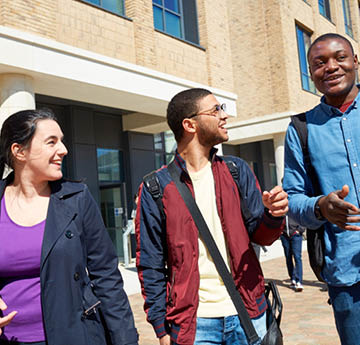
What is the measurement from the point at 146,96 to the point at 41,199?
9500mm

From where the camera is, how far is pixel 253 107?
21.4 meters

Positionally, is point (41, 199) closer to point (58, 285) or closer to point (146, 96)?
point (58, 285)

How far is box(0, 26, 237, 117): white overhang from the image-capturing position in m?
8.82

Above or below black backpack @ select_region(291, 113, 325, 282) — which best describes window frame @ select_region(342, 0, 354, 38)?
above

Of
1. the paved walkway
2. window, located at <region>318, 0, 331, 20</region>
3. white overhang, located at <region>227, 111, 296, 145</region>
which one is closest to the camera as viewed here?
the paved walkway

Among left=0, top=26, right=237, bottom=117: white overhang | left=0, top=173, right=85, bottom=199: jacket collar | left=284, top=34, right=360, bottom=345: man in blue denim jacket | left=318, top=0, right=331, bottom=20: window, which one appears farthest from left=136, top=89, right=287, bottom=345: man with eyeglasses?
left=318, top=0, right=331, bottom=20: window

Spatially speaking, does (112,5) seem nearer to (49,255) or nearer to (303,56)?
(49,255)

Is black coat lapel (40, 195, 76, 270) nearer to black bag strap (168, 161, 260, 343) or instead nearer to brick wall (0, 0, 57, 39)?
black bag strap (168, 161, 260, 343)

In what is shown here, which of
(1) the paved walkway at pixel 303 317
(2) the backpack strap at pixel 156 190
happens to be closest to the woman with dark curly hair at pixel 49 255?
(2) the backpack strap at pixel 156 190

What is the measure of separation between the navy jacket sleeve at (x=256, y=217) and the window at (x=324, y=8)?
24708 millimetres

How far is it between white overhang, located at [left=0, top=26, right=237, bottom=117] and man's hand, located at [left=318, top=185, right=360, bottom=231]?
309 inches

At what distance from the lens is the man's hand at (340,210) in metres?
1.94

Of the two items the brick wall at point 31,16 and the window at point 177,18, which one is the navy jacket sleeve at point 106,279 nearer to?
the brick wall at point 31,16

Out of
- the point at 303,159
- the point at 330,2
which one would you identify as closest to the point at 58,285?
the point at 303,159
